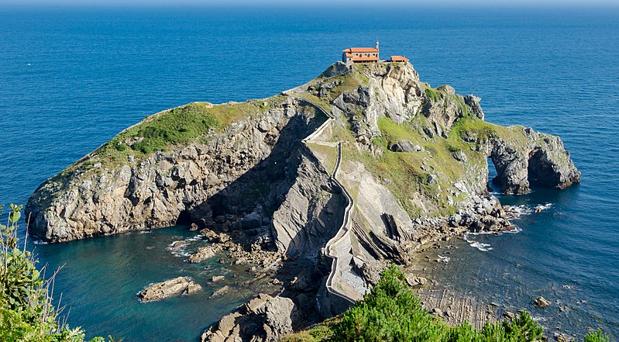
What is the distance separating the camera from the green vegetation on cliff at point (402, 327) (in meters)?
39.4

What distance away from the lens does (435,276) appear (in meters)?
76.1

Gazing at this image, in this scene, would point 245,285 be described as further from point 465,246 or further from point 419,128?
point 419,128

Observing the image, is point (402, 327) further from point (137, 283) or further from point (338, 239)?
point (137, 283)

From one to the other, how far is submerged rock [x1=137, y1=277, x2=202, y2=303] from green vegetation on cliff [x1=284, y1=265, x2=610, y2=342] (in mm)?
27033

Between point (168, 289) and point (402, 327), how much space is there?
39987 mm

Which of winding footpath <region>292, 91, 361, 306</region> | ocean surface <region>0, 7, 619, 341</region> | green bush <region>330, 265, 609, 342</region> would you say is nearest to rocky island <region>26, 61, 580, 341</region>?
winding footpath <region>292, 91, 361, 306</region>

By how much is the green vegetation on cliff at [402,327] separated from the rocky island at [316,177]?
17.7 metres

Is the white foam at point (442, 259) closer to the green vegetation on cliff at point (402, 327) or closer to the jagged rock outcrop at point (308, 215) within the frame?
the jagged rock outcrop at point (308, 215)

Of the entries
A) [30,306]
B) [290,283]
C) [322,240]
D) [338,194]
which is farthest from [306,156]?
→ [30,306]

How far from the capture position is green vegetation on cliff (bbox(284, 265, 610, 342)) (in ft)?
129

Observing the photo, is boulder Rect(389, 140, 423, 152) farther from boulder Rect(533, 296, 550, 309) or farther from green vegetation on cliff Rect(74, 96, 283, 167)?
boulder Rect(533, 296, 550, 309)

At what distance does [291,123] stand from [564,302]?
176 feet

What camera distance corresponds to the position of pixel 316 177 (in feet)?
286

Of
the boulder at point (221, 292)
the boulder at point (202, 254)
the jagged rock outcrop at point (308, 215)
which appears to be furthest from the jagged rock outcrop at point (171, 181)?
the boulder at point (221, 292)
